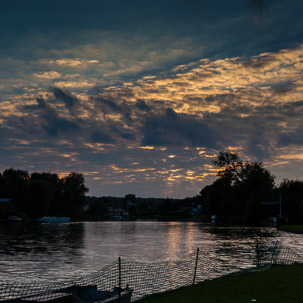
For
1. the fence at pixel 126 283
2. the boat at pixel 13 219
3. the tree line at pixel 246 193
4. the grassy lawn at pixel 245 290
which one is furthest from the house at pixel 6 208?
the grassy lawn at pixel 245 290

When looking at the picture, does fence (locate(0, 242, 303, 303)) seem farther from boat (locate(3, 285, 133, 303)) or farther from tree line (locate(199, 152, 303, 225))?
tree line (locate(199, 152, 303, 225))

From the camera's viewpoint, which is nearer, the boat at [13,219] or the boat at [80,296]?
the boat at [80,296]

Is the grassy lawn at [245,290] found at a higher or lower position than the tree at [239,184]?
lower

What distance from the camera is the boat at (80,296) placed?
12.6 m

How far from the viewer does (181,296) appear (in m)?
15.3

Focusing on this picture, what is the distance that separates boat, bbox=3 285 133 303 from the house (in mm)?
132196

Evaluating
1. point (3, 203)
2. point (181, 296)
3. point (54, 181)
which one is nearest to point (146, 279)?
point (181, 296)

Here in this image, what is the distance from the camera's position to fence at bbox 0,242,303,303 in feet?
47.4

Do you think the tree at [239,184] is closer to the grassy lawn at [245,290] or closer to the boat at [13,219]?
the boat at [13,219]

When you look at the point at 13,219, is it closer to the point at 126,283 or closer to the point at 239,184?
the point at 239,184

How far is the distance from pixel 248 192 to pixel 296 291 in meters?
124

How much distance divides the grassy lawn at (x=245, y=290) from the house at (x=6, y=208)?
13120cm

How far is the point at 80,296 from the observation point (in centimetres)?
1489

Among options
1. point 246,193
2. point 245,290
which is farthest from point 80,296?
point 246,193
